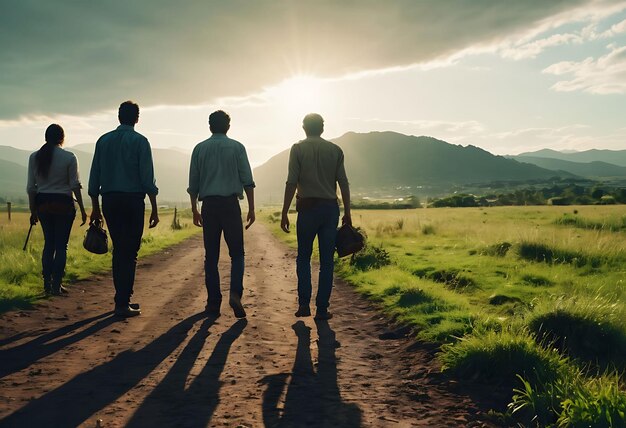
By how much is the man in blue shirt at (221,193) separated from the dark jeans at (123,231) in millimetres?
861

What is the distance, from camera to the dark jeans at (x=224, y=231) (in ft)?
24.3

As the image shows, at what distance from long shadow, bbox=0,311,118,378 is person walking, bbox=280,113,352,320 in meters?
2.83

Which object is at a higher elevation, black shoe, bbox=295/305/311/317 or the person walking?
the person walking

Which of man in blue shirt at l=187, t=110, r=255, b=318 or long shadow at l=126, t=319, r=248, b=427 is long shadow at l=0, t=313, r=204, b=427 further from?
man in blue shirt at l=187, t=110, r=255, b=318

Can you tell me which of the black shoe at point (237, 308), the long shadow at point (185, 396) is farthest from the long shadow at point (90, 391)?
the black shoe at point (237, 308)

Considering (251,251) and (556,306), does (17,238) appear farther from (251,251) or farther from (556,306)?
(556,306)

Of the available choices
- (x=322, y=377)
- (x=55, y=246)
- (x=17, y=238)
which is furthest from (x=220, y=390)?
(x=17, y=238)

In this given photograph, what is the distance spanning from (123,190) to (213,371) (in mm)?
3450

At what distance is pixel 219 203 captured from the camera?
7406mm

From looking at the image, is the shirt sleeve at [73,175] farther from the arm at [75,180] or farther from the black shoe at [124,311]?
the black shoe at [124,311]

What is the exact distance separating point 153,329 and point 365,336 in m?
2.83

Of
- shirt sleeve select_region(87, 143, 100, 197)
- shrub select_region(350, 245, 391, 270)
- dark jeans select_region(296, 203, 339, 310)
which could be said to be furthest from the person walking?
shrub select_region(350, 245, 391, 270)

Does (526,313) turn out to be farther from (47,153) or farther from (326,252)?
(47,153)

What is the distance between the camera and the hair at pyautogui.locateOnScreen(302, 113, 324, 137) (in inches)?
293
